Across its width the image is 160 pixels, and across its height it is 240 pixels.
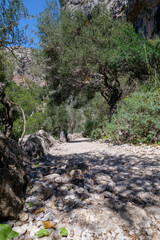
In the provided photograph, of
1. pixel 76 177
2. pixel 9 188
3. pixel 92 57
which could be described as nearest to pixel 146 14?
pixel 92 57

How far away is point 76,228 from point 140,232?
1.95ft

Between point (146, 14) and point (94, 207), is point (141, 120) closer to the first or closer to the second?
point (94, 207)

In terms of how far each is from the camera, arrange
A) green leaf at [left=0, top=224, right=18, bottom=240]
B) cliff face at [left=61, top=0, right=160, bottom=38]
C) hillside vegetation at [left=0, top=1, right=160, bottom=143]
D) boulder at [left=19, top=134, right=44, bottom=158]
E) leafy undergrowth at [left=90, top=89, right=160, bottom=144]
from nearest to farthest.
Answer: green leaf at [left=0, top=224, right=18, bottom=240]
boulder at [left=19, top=134, right=44, bottom=158]
leafy undergrowth at [left=90, top=89, right=160, bottom=144]
hillside vegetation at [left=0, top=1, right=160, bottom=143]
cliff face at [left=61, top=0, right=160, bottom=38]

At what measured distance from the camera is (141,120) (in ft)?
17.6

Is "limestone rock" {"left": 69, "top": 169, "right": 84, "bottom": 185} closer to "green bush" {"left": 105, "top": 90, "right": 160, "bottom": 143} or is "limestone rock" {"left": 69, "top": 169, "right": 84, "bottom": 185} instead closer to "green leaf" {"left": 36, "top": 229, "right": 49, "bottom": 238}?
"green leaf" {"left": 36, "top": 229, "right": 49, "bottom": 238}

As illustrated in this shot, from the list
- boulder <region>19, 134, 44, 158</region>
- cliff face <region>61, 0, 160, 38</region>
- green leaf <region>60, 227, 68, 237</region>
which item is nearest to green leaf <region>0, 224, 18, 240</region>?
green leaf <region>60, 227, 68, 237</region>

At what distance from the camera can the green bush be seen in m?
5.25

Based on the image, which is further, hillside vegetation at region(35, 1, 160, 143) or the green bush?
hillside vegetation at region(35, 1, 160, 143)

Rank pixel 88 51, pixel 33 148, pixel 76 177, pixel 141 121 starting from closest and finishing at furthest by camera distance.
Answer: pixel 76 177 < pixel 33 148 < pixel 141 121 < pixel 88 51

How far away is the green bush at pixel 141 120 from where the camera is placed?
5.25 m

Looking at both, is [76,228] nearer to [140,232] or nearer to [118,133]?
[140,232]

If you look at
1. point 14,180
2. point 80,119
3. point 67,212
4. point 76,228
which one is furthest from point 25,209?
point 80,119

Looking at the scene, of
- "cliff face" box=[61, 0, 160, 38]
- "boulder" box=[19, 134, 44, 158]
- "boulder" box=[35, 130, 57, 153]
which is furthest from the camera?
"cliff face" box=[61, 0, 160, 38]

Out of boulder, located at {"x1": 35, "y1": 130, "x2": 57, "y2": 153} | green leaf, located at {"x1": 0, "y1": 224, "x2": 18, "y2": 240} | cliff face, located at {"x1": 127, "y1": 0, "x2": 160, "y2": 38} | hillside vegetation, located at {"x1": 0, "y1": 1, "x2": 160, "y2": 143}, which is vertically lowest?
boulder, located at {"x1": 35, "y1": 130, "x2": 57, "y2": 153}
